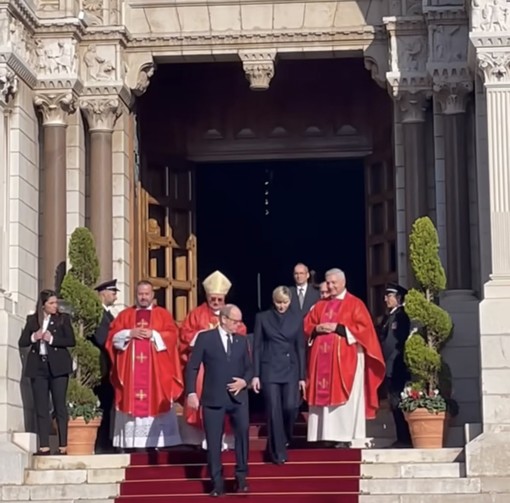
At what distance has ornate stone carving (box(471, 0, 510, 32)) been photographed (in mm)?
15898

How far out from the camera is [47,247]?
58.0 feet

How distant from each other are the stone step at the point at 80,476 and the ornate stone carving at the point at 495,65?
5309 mm

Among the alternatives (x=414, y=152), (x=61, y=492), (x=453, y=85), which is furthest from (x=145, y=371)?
(x=453, y=85)

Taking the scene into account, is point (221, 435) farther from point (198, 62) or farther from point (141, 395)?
point (198, 62)

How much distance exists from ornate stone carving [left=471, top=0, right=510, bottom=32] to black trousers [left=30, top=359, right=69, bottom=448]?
215 inches

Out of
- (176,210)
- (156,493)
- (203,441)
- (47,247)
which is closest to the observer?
(156,493)

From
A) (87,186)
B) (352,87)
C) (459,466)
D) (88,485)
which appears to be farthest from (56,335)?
(352,87)

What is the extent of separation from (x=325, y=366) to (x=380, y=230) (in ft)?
13.6

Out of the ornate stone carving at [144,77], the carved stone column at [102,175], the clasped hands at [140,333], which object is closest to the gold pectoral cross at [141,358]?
the clasped hands at [140,333]

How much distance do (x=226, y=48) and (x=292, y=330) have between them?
4665 millimetres

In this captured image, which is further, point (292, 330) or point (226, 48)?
point (226, 48)

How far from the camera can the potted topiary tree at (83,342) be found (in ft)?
52.0

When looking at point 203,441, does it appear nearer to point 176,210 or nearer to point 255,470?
point 255,470

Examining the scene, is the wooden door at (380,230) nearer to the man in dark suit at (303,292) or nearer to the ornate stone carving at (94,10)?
the man in dark suit at (303,292)
